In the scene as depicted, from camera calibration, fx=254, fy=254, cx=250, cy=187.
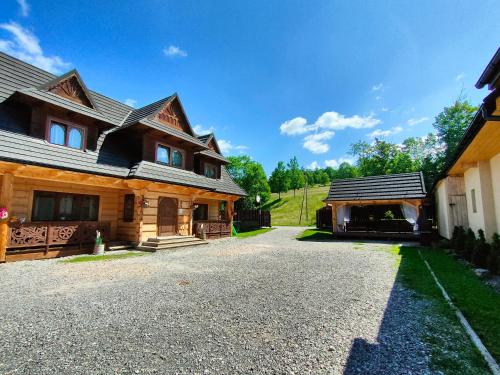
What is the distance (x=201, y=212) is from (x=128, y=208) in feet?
22.7

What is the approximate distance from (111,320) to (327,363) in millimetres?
3190

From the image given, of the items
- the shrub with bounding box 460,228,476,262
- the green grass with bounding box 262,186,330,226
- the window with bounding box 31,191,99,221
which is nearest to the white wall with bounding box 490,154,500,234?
the shrub with bounding box 460,228,476,262

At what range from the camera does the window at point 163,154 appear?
13.7 meters

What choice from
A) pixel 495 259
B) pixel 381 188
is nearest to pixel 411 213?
pixel 381 188

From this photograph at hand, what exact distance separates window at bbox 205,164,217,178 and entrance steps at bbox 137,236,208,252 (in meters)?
5.69

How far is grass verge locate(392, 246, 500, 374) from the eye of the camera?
2791 millimetres

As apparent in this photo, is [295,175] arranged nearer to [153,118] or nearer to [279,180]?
[279,180]

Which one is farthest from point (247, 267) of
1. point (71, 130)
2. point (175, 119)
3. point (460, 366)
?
point (175, 119)

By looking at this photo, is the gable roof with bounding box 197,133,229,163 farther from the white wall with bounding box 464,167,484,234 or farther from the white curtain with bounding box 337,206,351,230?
the white wall with bounding box 464,167,484,234

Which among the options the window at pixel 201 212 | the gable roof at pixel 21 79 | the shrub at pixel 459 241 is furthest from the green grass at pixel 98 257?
the shrub at pixel 459 241

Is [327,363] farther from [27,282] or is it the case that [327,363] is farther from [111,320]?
[27,282]

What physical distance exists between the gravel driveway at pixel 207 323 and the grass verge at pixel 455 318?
211 millimetres

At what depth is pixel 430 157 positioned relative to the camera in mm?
36438

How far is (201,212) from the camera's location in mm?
19047
